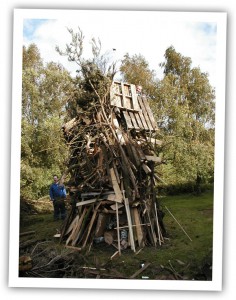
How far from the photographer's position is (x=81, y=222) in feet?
27.3

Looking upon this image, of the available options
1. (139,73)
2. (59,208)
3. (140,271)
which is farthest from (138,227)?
(139,73)

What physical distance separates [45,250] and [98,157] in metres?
2.34

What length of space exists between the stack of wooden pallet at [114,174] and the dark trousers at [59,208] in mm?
180

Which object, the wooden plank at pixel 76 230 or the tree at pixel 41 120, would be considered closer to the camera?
the tree at pixel 41 120

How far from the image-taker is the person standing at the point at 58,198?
8.09 meters

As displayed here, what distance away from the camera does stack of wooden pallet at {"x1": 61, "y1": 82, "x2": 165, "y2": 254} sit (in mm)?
8041

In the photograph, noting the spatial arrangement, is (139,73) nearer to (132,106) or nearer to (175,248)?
(132,106)

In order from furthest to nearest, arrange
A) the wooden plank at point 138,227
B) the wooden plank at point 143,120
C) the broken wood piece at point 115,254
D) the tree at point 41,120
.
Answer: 1. the wooden plank at point 143,120
2. the wooden plank at point 138,227
3. the broken wood piece at point 115,254
4. the tree at point 41,120

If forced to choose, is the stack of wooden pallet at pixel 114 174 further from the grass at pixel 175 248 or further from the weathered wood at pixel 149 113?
the grass at pixel 175 248

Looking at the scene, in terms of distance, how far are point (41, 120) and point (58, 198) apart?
1.79 metres

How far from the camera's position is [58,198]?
8281mm

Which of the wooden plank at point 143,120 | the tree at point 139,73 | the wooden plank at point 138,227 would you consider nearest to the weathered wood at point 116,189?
the wooden plank at point 138,227
